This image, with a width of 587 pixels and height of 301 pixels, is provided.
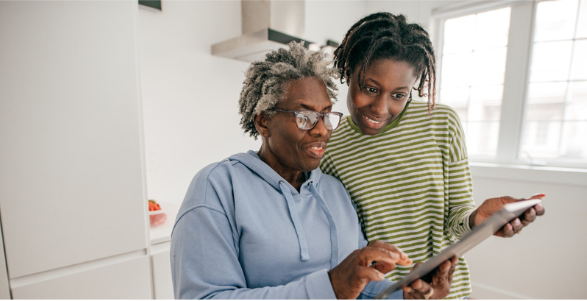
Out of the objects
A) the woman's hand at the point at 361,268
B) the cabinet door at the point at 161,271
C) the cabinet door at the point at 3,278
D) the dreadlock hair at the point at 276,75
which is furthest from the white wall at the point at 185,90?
the woman's hand at the point at 361,268

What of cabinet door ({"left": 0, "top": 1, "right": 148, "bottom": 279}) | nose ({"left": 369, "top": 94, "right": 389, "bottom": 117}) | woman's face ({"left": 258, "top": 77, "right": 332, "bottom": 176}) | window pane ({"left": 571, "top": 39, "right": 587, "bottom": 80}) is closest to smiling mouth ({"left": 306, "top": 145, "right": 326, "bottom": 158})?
woman's face ({"left": 258, "top": 77, "right": 332, "bottom": 176})

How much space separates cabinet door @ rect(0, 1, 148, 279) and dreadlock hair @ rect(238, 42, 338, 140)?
1.88ft

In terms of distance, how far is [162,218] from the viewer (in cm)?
164

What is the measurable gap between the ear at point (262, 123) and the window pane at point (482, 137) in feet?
7.67

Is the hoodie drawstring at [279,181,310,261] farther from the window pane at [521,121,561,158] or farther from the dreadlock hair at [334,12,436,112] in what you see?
the window pane at [521,121,561,158]

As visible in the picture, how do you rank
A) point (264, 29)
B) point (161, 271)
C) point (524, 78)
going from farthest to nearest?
point (524, 78) < point (264, 29) < point (161, 271)

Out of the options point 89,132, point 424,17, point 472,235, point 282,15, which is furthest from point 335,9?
point 472,235

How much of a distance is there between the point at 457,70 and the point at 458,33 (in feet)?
1.05

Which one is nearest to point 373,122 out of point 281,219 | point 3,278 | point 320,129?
point 320,129

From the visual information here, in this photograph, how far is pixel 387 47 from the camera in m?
0.93

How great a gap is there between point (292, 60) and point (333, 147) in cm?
37

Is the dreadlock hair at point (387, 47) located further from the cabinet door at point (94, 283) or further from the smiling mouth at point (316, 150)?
the cabinet door at point (94, 283)

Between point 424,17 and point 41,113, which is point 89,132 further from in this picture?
point 424,17

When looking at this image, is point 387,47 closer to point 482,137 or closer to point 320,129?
point 320,129
